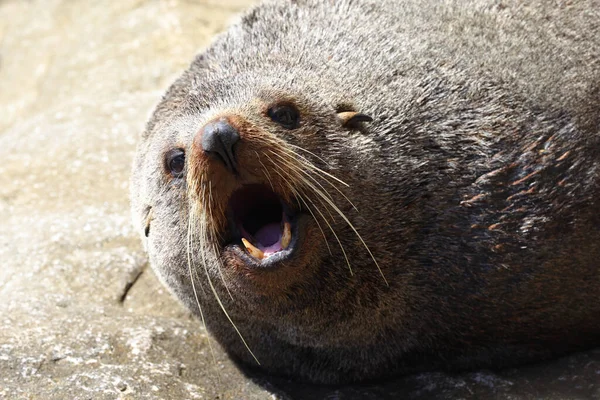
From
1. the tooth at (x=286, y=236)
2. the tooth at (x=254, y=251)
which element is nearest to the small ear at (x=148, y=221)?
the tooth at (x=254, y=251)

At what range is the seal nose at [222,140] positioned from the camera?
397 cm

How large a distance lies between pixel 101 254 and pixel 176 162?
1822 millimetres

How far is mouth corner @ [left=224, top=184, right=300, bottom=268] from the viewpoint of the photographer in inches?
162

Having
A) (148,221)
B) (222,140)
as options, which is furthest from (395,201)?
(148,221)

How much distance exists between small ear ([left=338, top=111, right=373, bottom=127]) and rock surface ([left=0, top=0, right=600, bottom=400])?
1.41m

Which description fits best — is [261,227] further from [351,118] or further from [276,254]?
[351,118]

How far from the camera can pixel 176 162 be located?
15.3 ft

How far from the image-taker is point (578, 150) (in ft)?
14.8

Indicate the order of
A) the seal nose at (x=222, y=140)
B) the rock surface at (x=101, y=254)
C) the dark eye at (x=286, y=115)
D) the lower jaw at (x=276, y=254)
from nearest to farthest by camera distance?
1. the seal nose at (x=222, y=140)
2. the lower jaw at (x=276, y=254)
3. the dark eye at (x=286, y=115)
4. the rock surface at (x=101, y=254)

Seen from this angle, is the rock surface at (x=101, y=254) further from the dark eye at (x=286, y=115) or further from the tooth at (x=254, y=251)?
the dark eye at (x=286, y=115)

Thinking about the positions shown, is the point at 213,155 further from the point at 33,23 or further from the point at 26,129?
the point at 33,23

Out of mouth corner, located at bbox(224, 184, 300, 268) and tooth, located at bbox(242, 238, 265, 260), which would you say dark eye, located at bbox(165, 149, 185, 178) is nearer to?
mouth corner, located at bbox(224, 184, 300, 268)

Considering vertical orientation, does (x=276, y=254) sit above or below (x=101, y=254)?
above

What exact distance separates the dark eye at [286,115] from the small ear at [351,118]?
0.77 feet
